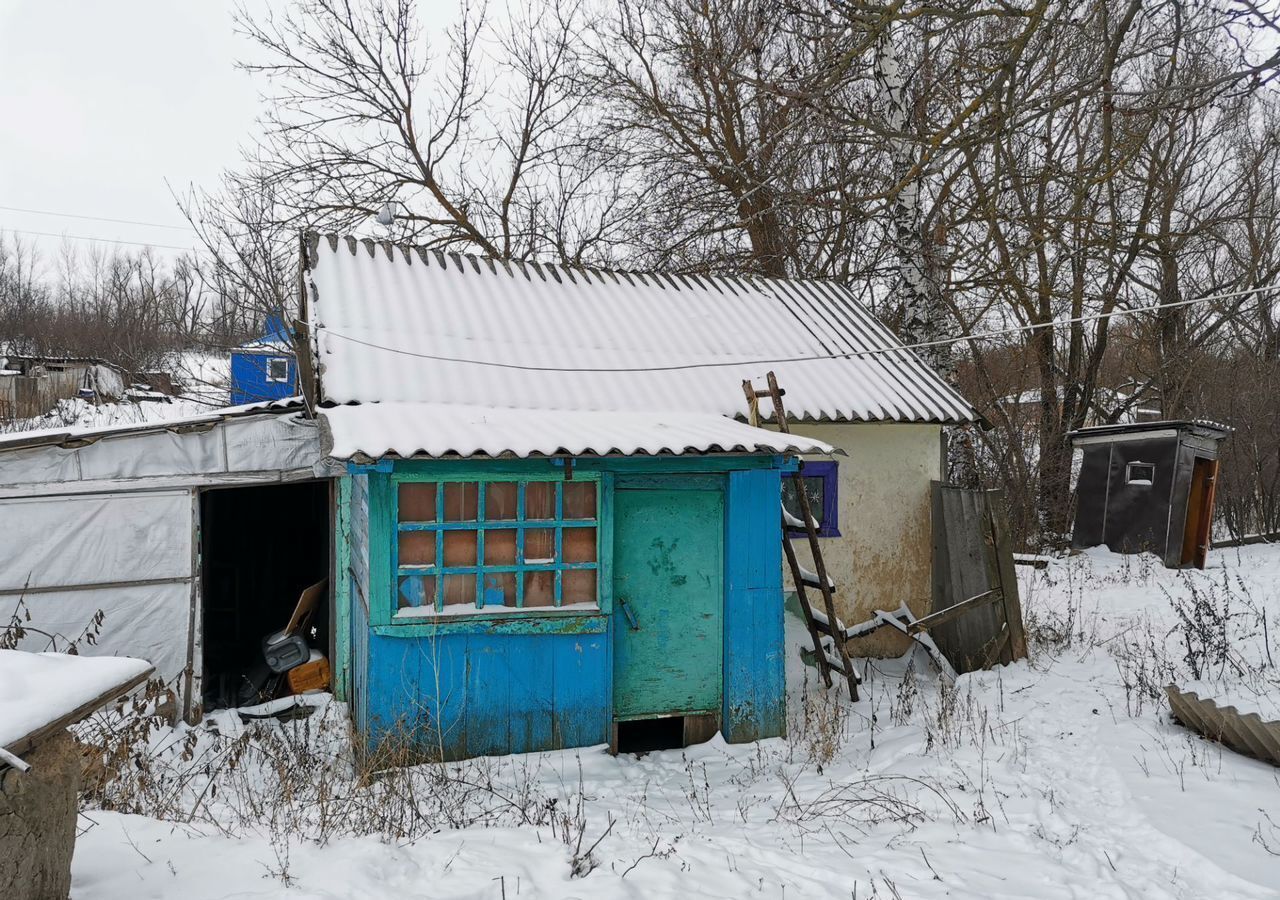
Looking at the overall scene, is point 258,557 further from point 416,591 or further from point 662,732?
point 662,732

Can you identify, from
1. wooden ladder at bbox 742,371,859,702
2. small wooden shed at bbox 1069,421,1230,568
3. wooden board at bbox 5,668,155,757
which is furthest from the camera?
small wooden shed at bbox 1069,421,1230,568

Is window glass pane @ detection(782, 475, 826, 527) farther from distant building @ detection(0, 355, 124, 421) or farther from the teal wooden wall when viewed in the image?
distant building @ detection(0, 355, 124, 421)

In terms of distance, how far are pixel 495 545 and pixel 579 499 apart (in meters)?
0.72

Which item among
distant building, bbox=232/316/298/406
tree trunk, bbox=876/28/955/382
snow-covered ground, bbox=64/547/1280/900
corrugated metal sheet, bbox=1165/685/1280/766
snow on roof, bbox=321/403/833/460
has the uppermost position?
tree trunk, bbox=876/28/955/382

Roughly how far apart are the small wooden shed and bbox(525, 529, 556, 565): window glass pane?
11.2 metres

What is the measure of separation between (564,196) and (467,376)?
1143cm

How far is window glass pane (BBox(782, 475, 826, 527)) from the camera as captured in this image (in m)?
8.40

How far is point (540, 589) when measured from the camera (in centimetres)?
586

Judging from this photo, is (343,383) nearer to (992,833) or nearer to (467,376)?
(467,376)

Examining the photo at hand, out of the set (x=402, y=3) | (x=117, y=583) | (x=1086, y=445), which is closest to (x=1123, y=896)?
(x=117, y=583)

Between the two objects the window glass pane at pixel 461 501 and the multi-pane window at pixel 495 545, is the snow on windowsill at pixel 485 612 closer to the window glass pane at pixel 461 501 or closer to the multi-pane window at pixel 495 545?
the multi-pane window at pixel 495 545

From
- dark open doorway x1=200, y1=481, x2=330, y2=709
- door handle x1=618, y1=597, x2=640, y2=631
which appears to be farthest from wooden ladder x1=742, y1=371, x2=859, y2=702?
dark open doorway x1=200, y1=481, x2=330, y2=709

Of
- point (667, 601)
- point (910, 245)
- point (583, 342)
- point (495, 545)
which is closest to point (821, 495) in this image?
point (667, 601)

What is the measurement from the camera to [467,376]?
750cm
